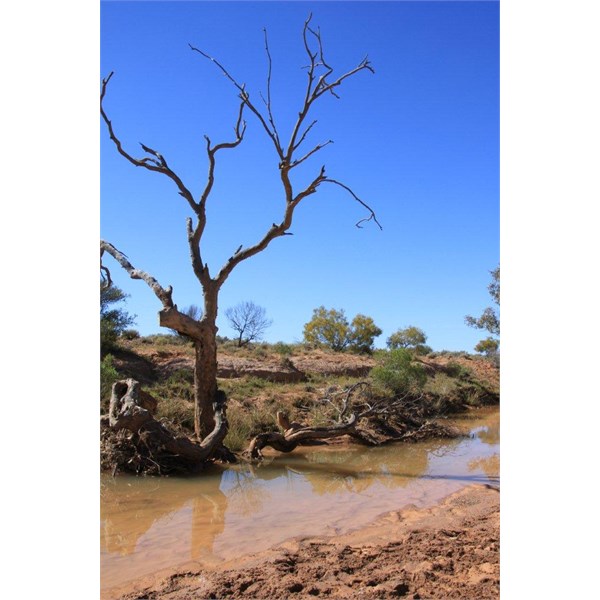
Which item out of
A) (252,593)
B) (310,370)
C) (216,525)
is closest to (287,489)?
(216,525)

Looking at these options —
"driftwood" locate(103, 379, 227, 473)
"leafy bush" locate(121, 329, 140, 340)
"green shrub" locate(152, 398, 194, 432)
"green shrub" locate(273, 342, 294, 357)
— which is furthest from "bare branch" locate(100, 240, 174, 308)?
"green shrub" locate(273, 342, 294, 357)

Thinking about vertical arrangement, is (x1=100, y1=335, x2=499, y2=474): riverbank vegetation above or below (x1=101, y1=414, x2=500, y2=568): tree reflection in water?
above

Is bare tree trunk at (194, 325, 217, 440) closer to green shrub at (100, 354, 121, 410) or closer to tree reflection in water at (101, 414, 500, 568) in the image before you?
tree reflection in water at (101, 414, 500, 568)

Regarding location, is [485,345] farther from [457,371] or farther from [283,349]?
[283,349]

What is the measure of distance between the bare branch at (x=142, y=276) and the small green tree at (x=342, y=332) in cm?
2001

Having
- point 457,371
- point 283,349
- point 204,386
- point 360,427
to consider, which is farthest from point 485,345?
point 204,386

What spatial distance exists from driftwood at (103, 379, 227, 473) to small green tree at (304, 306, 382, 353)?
20.6 metres

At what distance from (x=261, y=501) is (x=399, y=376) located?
24.8 ft

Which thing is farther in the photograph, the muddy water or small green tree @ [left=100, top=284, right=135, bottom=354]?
small green tree @ [left=100, top=284, right=135, bottom=354]

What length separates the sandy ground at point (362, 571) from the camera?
285 centimetres

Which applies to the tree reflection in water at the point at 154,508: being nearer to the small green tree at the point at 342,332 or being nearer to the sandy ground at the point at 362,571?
the sandy ground at the point at 362,571

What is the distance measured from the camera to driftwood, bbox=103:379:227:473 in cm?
637
